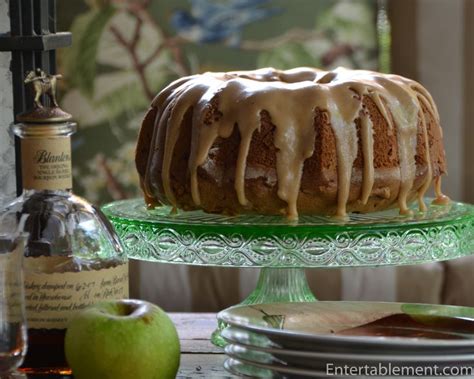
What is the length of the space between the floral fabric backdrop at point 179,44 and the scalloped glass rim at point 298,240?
126cm

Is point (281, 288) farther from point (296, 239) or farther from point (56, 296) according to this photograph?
point (56, 296)

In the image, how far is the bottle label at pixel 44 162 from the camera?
0.97 metres

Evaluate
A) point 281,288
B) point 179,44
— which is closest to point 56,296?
point 281,288

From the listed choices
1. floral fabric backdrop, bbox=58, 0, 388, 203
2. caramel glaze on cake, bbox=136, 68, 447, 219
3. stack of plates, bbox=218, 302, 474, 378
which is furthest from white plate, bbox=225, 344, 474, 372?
floral fabric backdrop, bbox=58, 0, 388, 203

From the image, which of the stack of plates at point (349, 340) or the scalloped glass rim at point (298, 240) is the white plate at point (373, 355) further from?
the scalloped glass rim at point (298, 240)

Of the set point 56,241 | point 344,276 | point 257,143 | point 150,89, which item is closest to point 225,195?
point 257,143

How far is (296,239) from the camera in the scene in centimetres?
106

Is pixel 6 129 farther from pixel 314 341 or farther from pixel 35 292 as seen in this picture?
pixel 314 341

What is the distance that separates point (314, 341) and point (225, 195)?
0.33 meters

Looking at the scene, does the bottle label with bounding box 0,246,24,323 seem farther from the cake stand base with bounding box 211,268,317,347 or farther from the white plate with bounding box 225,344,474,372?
the cake stand base with bounding box 211,268,317,347

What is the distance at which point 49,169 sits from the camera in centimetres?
97

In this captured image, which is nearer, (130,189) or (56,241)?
(56,241)

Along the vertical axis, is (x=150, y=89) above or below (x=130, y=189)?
above

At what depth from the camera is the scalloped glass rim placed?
1.06 metres
